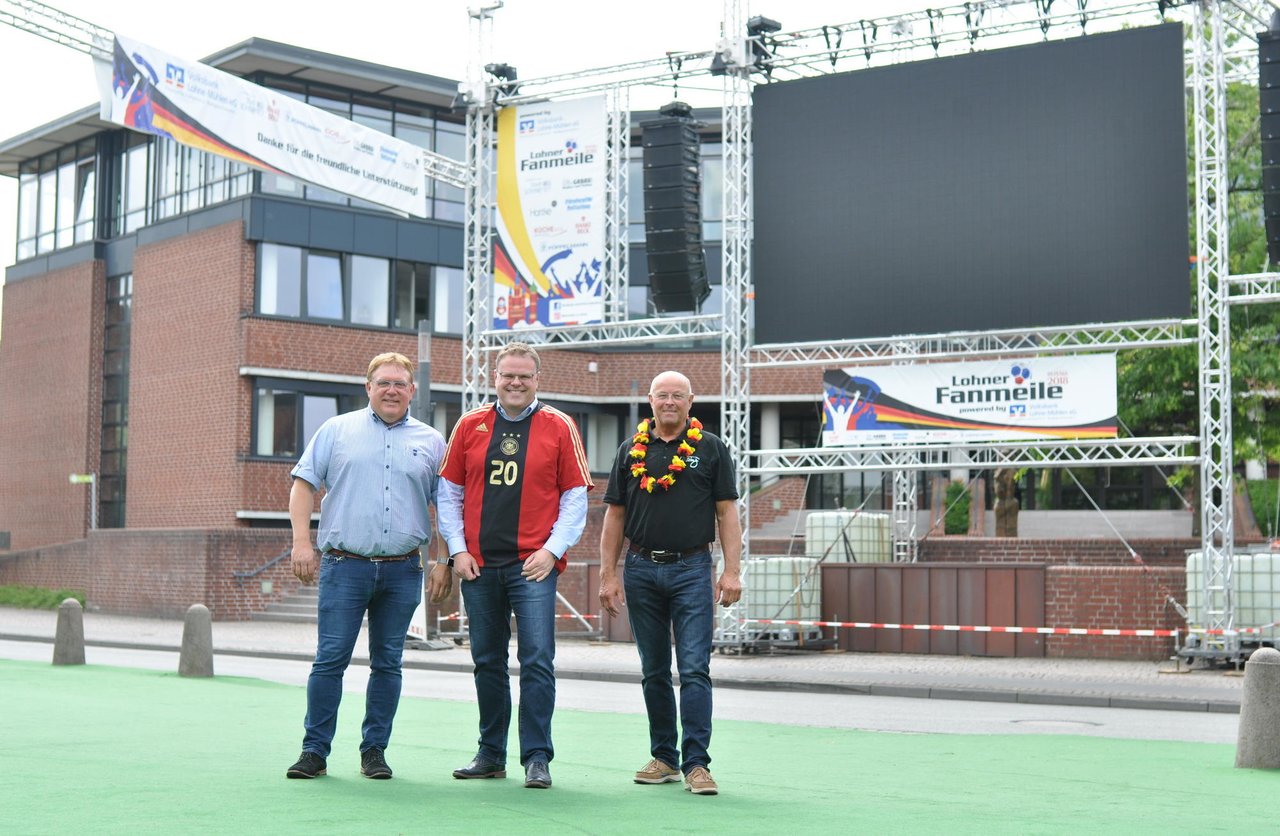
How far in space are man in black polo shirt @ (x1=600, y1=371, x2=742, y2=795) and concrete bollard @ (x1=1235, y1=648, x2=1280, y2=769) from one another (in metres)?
3.26

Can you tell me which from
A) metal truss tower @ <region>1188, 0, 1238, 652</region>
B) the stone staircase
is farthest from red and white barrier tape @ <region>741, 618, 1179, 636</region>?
the stone staircase

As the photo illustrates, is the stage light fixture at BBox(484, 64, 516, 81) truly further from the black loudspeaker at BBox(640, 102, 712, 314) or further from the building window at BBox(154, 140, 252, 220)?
the building window at BBox(154, 140, 252, 220)

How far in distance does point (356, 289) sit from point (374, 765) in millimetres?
31602

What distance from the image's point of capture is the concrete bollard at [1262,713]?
9.16 meters

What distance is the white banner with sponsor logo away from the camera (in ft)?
70.2

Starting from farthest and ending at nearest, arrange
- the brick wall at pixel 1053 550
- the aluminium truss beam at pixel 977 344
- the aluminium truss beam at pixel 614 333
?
the brick wall at pixel 1053 550 → the aluminium truss beam at pixel 614 333 → the aluminium truss beam at pixel 977 344

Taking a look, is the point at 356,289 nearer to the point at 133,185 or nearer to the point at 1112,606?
the point at 133,185

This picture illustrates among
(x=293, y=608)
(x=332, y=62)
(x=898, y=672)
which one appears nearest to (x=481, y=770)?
(x=898, y=672)

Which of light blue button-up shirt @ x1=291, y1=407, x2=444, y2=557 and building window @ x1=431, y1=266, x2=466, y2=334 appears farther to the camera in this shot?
building window @ x1=431, y1=266, x2=466, y2=334

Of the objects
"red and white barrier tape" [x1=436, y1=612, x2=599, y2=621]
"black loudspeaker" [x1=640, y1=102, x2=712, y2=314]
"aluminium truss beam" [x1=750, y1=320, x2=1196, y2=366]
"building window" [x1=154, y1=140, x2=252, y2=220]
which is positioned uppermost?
"building window" [x1=154, y1=140, x2=252, y2=220]

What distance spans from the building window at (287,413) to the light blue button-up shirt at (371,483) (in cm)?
2903

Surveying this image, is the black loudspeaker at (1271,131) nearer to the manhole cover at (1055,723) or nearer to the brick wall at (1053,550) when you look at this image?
the manhole cover at (1055,723)

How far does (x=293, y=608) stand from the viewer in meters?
33.2

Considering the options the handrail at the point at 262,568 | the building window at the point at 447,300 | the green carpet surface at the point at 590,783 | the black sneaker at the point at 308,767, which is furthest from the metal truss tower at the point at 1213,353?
the building window at the point at 447,300
